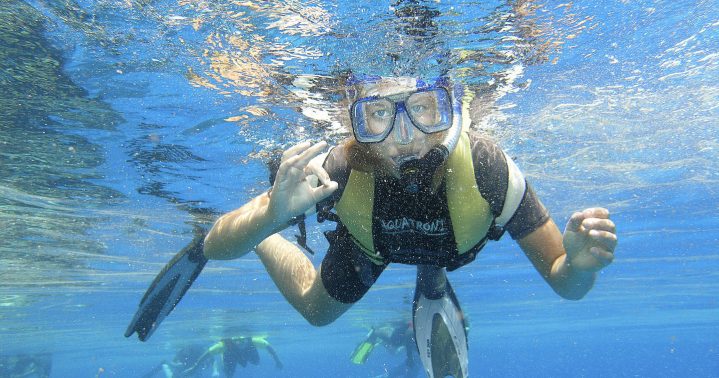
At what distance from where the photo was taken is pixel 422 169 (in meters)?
4.63

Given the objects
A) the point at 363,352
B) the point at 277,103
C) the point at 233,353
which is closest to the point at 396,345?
the point at 363,352

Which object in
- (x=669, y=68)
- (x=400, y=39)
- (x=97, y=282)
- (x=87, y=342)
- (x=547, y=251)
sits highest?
(x=400, y=39)

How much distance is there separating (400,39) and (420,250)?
381 cm

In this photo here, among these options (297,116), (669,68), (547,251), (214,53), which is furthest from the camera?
(297,116)

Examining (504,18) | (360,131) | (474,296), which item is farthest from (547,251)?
(474,296)

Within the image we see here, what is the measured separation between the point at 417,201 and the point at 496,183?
3.04 feet

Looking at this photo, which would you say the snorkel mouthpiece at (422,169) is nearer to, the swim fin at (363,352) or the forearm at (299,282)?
the forearm at (299,282)

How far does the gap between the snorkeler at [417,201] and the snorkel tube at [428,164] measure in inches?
0.5

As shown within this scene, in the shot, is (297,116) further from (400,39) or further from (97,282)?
(97,282)

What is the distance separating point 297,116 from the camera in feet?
33.8

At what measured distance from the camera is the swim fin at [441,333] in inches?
253

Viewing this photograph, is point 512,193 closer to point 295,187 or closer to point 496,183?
point 496,183

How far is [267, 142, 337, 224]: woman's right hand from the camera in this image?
4.11 metres

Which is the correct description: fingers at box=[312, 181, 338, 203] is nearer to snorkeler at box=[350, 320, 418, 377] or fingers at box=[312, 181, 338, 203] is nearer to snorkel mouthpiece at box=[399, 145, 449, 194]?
snorkel mouthpiece at box=[399, 145, 449, 194]
